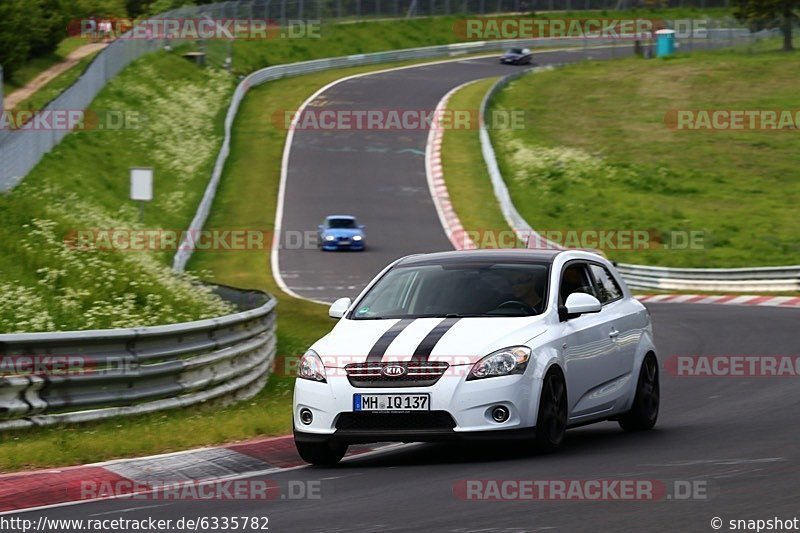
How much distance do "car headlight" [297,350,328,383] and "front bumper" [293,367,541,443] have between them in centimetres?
19

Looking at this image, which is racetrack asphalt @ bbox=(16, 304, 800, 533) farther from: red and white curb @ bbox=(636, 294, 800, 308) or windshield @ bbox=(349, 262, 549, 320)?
red and white curb @ bbox=(636, 294, 800, 308)

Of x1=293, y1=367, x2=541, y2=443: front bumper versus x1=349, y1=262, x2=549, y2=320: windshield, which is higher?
x1=349, y1=262, x2=549, y2=320: windshield

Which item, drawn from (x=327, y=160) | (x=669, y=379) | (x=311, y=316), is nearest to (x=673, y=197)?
(x=327, y=160)


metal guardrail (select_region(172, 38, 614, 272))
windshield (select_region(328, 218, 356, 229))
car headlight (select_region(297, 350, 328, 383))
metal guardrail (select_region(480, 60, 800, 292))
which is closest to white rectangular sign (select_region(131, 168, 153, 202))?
metal guardrail (select_region(172, 38, 614, 272))

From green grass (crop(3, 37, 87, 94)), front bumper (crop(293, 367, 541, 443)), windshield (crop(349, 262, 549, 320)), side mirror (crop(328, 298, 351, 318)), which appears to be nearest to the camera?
front bumper (crop(293, 367, 541, 443))

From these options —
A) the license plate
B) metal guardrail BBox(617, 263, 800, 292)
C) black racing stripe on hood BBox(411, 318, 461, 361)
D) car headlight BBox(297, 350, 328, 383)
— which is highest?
black racing stripe on hood BBox(411, 318, 461, 361)

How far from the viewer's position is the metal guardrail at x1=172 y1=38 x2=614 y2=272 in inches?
1641

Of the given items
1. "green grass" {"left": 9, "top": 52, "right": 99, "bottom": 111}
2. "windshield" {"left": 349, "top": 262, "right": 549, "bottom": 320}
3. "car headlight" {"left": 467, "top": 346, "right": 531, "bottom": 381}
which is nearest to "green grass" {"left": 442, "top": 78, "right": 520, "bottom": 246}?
"green grass" {"left": 9, "top": 52, "right": 99, "bottom": 111}

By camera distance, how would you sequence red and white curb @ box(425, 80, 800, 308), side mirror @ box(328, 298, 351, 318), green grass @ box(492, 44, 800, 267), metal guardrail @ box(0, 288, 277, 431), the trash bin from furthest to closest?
the trash bin → green grass @ box(492, 44, 800, 267) → red and white curb @ box(425, 80, 800, 308) → metal guardrail @ box(0, 288, 277, 431) → side mirror @ box(328, 298, 351, 318)

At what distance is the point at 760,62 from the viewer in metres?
73.7

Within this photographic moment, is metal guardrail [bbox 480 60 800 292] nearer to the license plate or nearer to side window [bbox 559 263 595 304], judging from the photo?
side window [bbox 559 263 595 304]

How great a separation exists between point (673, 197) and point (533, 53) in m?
42.8

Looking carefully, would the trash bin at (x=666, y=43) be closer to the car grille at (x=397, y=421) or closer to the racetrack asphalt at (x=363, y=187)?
the racetrack asphalt at (x=363, y=187)

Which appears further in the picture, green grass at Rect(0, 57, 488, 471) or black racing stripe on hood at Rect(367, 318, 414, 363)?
green grass at Rect(0, 57, 488, 471)
